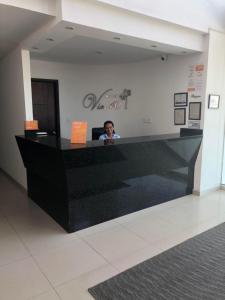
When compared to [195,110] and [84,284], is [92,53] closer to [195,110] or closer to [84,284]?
[195,110]

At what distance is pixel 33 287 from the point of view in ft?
6.51

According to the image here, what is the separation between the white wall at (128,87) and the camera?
478cm

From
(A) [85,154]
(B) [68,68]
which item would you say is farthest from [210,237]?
(B) [68,68]

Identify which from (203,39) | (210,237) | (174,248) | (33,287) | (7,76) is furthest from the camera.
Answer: (7,76)

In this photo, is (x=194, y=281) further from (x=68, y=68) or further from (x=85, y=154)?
(x=68, y=68)

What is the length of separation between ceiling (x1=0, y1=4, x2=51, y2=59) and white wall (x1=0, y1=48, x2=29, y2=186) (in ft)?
0.85

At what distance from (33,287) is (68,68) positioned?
4784mm

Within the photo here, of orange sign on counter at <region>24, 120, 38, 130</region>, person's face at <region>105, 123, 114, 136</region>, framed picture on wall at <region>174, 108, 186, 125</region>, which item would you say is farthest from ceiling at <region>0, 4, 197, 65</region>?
person's face at <region>105, 123, 114, 136</region>

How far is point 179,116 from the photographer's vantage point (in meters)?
4.40

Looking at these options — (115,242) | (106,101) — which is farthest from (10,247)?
(106,101)

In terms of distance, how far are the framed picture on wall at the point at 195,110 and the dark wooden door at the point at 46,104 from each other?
10.1 ft

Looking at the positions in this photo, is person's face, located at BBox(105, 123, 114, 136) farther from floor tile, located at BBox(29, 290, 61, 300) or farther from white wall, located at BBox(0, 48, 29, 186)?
floor tile, located at BBox(29, 290, 61, 300)

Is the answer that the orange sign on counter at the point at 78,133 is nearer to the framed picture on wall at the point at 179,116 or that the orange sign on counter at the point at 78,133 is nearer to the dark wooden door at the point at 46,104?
the framed picture on wall at the point at 179,116

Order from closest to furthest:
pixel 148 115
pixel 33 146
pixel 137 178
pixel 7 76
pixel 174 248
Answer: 1. pixel 174 248
2. pixel 33 146
3. pixel 137 178
4. pixel 7 76
5. pixel 148 115
